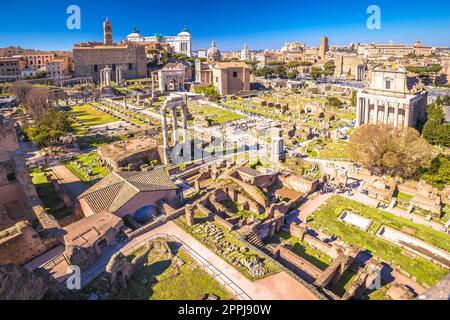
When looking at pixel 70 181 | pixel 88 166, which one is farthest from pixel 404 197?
pixel 88 166

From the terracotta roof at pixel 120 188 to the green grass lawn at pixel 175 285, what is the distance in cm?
562

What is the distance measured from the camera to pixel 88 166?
3303cm

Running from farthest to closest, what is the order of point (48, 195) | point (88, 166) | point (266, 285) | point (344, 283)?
1. point (88, 166)
2. point (48, 195)
3. point (344, 283)
4. point (266, 285)

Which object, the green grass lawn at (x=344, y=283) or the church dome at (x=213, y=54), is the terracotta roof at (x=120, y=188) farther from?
the church dome at (x=213, y=54)

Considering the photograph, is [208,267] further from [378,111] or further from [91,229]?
[378,111]

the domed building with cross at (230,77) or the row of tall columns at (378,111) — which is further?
the domed building with cross at (230,77)

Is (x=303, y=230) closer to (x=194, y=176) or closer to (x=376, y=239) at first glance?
(x=376, y=239)

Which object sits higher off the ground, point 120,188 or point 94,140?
point 94,140

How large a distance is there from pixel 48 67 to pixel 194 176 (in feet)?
284

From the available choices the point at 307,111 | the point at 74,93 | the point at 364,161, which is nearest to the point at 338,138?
the point at 364,161

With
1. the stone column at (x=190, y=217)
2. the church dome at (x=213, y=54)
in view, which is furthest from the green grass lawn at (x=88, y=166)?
the church dome at (x=213, y=54)

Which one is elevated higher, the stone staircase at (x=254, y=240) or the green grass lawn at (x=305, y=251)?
the stone staircase at (x=254, y=240)

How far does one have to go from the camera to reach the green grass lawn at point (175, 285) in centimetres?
1405

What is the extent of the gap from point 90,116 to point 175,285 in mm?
49965
